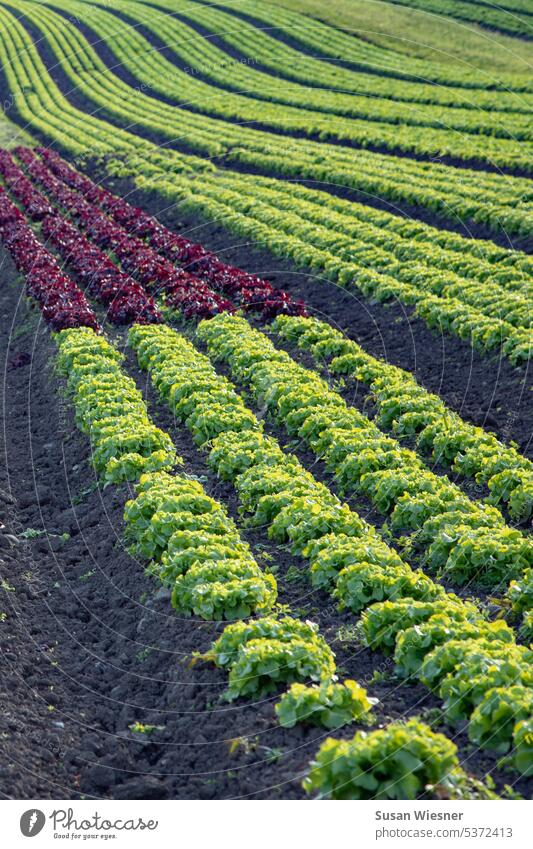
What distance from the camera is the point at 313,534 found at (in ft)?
38.8

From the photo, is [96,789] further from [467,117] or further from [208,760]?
[467,117]

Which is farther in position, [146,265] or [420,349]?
[146,265]

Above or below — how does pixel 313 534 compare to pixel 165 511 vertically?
above

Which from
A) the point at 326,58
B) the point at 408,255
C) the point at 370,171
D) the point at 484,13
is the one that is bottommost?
the point at 408,255

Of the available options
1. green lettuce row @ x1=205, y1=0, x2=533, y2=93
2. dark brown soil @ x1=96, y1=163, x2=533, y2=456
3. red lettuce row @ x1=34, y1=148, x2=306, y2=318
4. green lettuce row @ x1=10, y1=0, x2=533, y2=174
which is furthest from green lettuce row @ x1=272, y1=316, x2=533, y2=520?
green lettuce row @ x1=205, y1=0, x2=533, y2=93

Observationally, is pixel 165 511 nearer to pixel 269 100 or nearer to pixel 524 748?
pixel 524 748

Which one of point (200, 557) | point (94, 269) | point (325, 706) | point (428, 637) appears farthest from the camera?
point (94, 269)

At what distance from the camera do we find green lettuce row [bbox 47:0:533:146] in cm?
3988

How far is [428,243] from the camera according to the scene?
80.8ft

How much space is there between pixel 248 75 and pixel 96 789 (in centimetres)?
5515

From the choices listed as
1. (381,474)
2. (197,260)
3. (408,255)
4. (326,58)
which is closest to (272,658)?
(381,474)

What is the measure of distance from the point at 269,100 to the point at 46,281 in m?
31.2

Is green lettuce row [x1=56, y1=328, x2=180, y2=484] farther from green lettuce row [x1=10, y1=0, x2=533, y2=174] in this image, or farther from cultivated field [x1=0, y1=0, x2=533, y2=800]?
green lettuce row [x1=10, y1=0, x2=533, y2=174]

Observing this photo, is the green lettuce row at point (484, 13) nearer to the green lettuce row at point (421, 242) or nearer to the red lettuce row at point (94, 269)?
the green lettuce row at point (421, 242)
